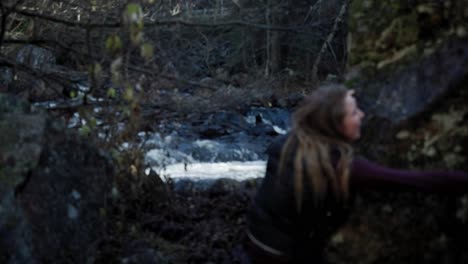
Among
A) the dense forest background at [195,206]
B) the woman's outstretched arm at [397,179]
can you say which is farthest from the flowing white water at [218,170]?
the woman's outstretched arm at [397,179]

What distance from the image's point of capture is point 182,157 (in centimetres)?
1091

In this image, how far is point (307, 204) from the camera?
10.4 feet

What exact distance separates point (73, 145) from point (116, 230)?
1009 millimetres

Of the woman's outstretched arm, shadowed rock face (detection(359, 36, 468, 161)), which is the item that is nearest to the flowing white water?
shadowed rock face (detection(359, 36, 468, 161))

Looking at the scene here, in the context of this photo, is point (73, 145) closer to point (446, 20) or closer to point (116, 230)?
point (116, 230)

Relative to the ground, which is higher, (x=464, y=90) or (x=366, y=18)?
(x=366, y=18)

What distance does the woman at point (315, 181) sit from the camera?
9.84 ft

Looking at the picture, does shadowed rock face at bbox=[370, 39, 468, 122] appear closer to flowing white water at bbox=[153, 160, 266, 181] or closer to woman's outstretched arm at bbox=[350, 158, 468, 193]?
woman's outstretched arm at bbox=[350, 158, 468, 193]

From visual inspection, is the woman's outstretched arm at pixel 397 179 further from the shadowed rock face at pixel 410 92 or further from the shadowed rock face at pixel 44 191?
the shadowed rock face at pixel 44 191

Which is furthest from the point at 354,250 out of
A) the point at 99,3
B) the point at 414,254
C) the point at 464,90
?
the point at 99,3

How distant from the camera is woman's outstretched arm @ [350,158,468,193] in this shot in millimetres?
2977

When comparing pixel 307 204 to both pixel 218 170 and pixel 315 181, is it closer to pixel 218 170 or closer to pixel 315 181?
pixel 315 181

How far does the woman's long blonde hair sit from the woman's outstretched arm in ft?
0.20

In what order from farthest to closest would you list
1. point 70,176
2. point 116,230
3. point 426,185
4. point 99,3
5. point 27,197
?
1. point 99,3
2. point 116,230
3. point 70,176
4. point 27,197
5. point 426,185
